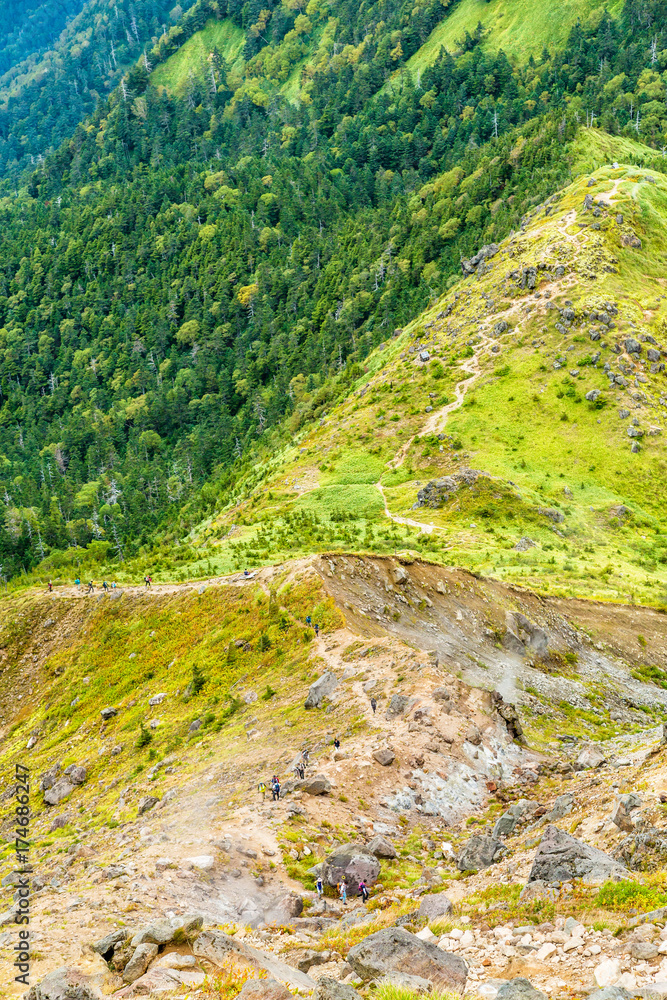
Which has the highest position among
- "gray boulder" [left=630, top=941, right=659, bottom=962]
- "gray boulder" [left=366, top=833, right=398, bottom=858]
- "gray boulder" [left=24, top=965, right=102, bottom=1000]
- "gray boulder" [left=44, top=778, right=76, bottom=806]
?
"gray boulder" [left=24, top=965, right=102, bottom=1000]

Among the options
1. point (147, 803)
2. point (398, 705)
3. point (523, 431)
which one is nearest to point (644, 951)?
point (398, 705)

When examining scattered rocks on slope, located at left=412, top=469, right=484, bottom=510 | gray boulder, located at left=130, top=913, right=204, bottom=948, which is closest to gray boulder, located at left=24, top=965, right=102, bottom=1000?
gray boulder, located at left=130, top=913, right=204, bottom=948

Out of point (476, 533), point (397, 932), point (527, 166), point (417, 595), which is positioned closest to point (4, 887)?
point (397, 932)

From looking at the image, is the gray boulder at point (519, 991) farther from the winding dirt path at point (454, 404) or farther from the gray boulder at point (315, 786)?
the winding dirt path at point (454, 404)

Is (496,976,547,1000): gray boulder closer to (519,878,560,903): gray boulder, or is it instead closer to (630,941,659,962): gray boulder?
(630,941,659,962): gray boulder

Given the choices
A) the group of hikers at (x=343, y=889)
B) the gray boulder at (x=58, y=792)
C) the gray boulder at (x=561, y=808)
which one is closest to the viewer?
the group of hikers at (x=343, y=889)

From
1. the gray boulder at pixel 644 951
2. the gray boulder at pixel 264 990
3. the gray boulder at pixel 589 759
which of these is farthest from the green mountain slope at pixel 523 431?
the gray boulder at pixel 644 951

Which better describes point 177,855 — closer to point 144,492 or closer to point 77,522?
point 77,522
